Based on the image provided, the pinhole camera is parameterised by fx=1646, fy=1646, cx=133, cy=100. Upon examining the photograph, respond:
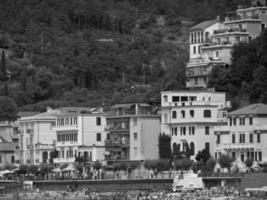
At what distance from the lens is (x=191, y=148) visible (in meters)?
130

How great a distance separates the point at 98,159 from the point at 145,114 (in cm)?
631

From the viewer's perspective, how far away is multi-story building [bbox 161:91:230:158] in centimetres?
13025

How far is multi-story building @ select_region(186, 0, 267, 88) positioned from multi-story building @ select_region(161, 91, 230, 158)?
7688 millimetres

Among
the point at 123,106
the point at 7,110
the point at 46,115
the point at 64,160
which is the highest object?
the point at 7,110

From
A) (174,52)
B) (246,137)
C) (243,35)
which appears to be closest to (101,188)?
(246,137)

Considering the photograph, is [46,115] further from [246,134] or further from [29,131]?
[246,134]

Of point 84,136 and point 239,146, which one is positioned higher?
point 84,136

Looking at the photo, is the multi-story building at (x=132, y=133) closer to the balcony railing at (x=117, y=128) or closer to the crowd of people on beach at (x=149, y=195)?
the balcony railing at (x=117, y=128)

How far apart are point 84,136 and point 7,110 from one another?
21792 millimetres

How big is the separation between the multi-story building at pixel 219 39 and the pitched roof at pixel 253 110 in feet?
43.8

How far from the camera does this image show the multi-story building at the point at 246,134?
126 meters

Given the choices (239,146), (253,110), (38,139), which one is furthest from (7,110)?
(253,110)

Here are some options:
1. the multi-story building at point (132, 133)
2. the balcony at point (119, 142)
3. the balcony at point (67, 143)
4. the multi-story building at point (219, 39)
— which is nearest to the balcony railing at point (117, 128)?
the multi-story building at point (132, 133)

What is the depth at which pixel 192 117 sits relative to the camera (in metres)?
131
